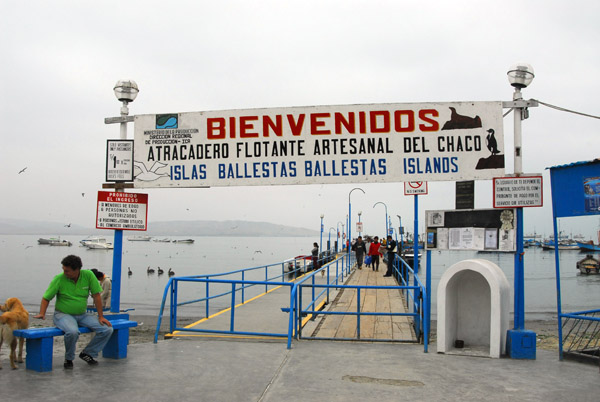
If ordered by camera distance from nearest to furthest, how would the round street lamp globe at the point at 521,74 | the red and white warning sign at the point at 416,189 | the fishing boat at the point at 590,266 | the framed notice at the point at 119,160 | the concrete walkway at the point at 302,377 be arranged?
the concrete walkway at the point at 302,377 < the round street lamp globe at the point at 521,74 < the framed notice at the point at 119,160 < the red and white warning sign at the point at 416,189 < the fishing boat at the point at 590,266

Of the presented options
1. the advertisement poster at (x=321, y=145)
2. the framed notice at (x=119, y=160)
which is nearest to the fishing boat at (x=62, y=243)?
the framed notice at (x=119, y=160)

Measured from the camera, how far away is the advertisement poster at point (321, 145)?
8.01 m

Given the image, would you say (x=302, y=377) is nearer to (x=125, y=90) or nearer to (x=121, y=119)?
(x=121, y=119)

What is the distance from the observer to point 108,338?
670 centimetres

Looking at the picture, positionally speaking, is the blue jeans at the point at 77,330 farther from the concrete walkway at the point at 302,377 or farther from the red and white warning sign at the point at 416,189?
the red and white warning sign at the point at 416,189

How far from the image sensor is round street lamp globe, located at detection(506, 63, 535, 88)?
7684 millimetres

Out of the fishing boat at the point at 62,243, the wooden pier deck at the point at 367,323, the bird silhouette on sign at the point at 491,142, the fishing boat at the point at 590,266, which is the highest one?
the bird silhouette on sign at the point at 491,142

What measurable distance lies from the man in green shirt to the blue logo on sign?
301 centimetres

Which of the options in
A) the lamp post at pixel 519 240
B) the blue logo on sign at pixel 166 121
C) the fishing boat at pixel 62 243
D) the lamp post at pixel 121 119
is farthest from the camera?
the fishing boat at pixel 62 243

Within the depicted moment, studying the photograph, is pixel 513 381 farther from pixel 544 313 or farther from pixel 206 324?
pixel 544 313

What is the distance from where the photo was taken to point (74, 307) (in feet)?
21.2

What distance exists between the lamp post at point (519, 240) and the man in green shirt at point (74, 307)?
5.66 meters

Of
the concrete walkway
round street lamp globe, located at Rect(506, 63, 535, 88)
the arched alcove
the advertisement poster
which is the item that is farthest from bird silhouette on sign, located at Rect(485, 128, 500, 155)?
the concrete walkway

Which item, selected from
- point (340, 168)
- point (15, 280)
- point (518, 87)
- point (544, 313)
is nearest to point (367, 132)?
point (340, 168)
